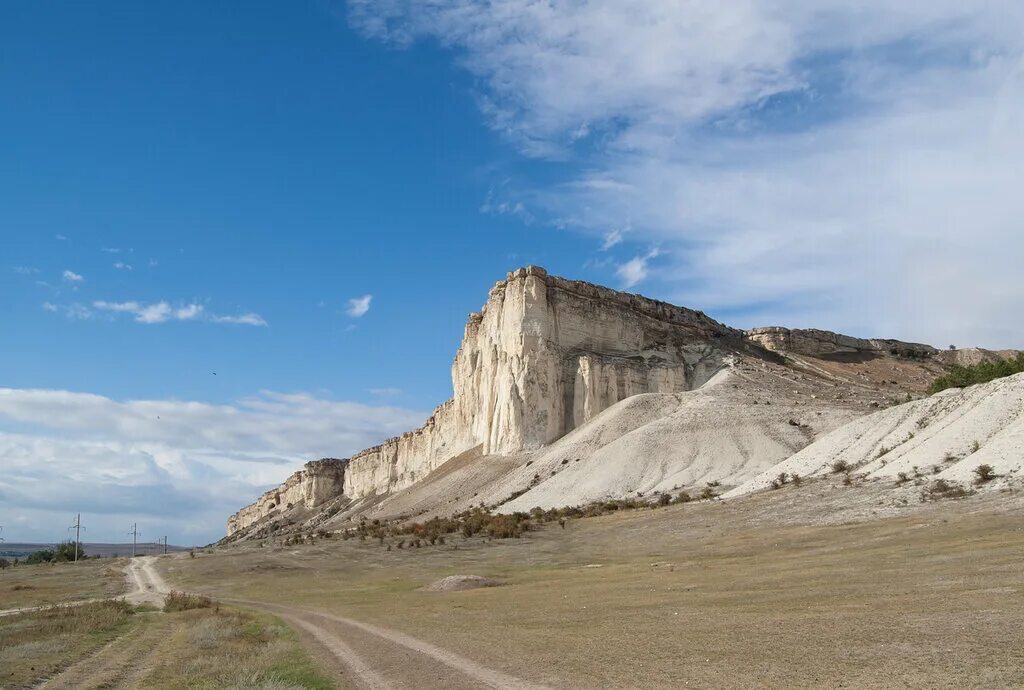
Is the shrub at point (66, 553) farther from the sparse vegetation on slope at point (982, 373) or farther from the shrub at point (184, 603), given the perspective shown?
the sparse vegetation on slope at point (982, 373)

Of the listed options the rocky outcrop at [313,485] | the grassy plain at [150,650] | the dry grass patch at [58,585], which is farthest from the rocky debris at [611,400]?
the rocky outcrop at [313,485]

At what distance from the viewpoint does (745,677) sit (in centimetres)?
1002

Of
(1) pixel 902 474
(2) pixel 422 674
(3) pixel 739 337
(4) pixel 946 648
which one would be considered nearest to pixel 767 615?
(4) pixel 946 648

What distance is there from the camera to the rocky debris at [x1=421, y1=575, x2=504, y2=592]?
26859 mm

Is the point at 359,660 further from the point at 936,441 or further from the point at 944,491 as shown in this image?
the point at 936,441

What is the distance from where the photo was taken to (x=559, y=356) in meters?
74.2

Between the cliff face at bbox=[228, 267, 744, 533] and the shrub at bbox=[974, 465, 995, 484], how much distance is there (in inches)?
1765

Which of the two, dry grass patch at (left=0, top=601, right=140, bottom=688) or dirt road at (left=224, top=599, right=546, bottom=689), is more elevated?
dry grass patch at (left=0, top=601, right=140, bottom=688)

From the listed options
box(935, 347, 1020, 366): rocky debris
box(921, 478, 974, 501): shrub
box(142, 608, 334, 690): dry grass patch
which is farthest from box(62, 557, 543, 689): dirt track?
box(935, 347, 1020, 366): rocky debris

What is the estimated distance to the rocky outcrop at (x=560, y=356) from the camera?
72.1m

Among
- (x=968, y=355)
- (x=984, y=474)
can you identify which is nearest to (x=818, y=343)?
(x=968, y=355)

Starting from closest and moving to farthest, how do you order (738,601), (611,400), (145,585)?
(738,601)
(145,585)
(611,400)

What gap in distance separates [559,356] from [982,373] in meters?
34.5

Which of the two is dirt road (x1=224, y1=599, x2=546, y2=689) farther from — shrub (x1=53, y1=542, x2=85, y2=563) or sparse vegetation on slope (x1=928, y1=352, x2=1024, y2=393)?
shrub (x1=53, y1=542, x2=85, y2=563)
